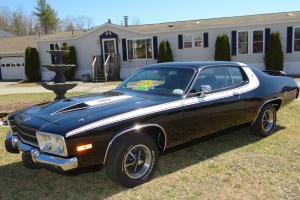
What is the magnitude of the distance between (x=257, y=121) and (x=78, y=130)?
3869 millimetres

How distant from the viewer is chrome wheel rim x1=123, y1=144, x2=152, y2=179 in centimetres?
446

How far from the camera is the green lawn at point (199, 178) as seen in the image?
4.27 m

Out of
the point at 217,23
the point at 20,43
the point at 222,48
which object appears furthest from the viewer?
the point at 20,43

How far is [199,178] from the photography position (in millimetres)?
4711

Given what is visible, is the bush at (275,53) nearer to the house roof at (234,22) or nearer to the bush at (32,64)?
the house roof at (234,22)

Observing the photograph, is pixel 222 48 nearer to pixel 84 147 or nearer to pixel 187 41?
pixel 187 41

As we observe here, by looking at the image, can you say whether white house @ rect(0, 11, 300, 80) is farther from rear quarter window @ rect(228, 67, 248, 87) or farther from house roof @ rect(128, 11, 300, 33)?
rear quarter window @ rect(228, 67, 248, 87)

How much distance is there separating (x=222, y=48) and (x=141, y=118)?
61.6 feet

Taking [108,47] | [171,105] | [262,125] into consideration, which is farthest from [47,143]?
[108,47]

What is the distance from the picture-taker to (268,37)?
71.8ft

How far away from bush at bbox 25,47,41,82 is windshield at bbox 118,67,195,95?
75.2 ft

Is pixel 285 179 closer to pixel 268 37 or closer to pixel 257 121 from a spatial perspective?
pixel 257 121

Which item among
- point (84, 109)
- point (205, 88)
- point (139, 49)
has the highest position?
point (139, 49)

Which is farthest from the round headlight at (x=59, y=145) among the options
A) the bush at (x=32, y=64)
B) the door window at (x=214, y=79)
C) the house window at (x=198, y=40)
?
the bush at (x=32, y=64)
